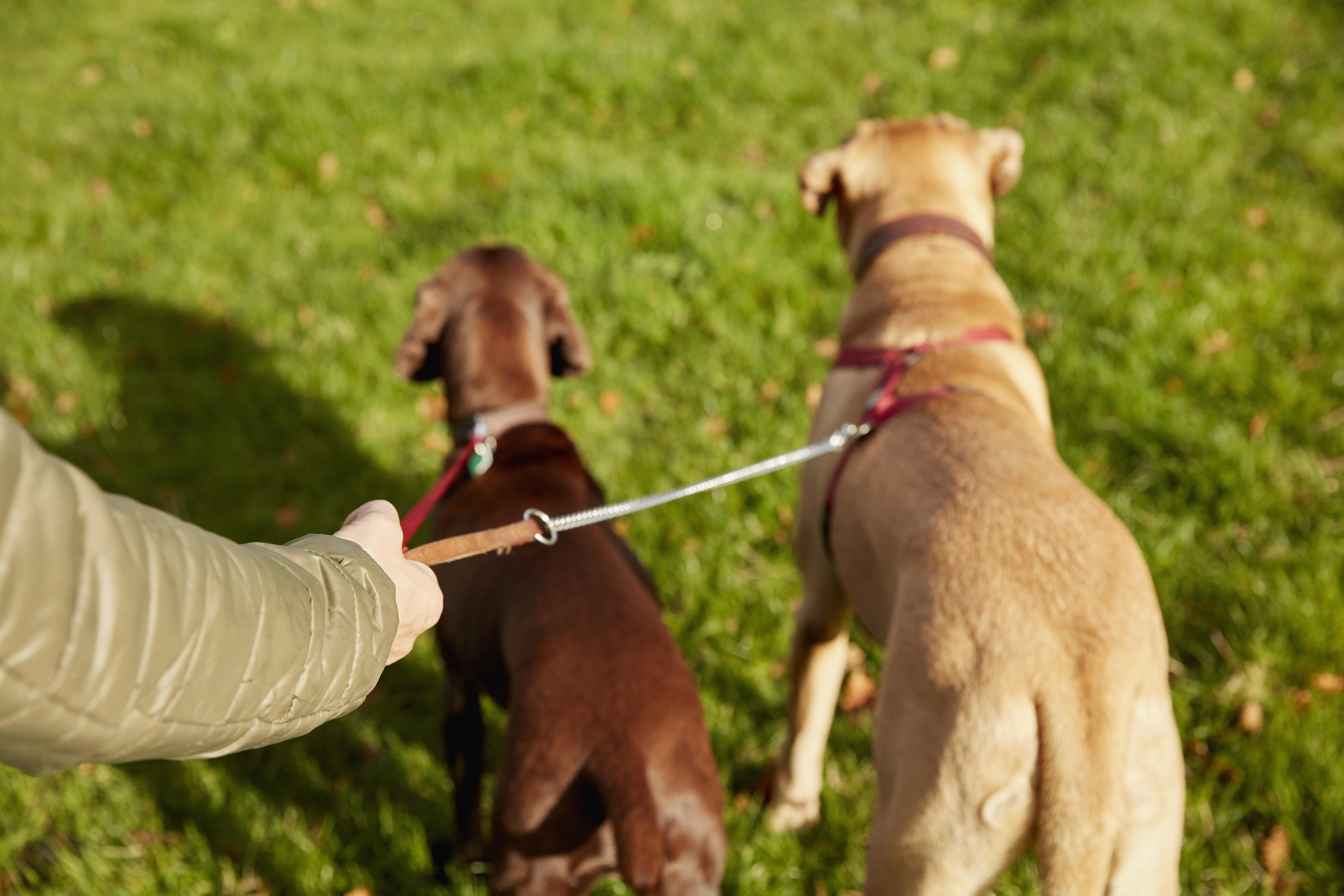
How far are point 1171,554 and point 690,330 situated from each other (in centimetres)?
249

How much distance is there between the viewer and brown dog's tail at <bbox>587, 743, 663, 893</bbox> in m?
1.87

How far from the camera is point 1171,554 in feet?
11.2

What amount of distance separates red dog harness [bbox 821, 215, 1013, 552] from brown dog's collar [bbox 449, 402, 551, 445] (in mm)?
1044

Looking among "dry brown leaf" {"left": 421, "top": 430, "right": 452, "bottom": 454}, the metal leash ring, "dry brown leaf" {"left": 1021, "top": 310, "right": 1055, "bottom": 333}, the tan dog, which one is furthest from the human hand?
"dry brown leaf" {"left": 1021, "top": 310, "right": 1055, "bottom": 333}

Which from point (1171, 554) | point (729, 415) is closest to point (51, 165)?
point (729, 415)

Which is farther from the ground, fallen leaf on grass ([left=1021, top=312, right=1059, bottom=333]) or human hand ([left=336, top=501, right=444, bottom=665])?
human hand ([left=336, top=501, right=444, bottom=665])

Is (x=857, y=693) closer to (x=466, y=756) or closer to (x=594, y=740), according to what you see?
(x=466, y=756)

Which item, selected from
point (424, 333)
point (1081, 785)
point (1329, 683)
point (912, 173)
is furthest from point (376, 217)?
point (1329, 683)

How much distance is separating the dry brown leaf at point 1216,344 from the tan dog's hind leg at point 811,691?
2.51 meters

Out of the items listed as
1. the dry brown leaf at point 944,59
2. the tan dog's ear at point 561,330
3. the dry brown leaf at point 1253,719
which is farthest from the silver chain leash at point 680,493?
the dry brown leaf at point 944,59

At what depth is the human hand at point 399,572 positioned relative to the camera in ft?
5.22

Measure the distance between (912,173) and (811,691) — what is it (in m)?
1.90

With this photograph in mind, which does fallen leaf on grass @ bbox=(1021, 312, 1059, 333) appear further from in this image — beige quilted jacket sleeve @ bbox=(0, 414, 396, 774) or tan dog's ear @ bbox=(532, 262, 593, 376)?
beige quilted jacket sleeve @ bbox=(0, 414, 396, 774)

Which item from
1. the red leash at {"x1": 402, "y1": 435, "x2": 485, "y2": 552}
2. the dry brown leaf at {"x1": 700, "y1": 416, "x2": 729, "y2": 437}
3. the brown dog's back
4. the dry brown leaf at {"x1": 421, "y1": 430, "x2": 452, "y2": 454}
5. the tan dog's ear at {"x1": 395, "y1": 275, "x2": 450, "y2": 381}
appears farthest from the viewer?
the dry brown leaf at {"x1": 421, "y1": 430, "x2": 452, "y2": 454}
